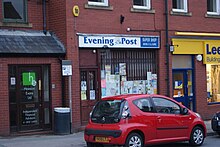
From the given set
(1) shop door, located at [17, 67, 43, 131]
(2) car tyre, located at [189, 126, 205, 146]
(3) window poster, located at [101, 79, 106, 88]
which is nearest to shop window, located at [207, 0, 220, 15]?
(3) window poster, located at [101, 79, 106, 88]

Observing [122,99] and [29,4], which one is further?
[29,4]

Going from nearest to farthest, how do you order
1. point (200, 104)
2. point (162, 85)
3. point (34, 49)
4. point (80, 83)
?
point (34, 49), point (80, 83), point (162, 85), point (200, 104)

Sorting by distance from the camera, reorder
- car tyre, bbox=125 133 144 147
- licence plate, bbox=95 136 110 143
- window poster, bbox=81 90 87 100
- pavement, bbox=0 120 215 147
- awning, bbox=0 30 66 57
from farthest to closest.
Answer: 1. window poster, bbox=81 90 87 100
2. awning, bbox=0 30 66 57
3. pavement, bbox=0 120 215 147
4. licence plate, bbox=95 136 110 143
5. car tyre, bbox=125 133 144 147

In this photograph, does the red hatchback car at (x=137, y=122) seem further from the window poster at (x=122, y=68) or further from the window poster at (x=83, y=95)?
the window poster at (x=122, y=68)

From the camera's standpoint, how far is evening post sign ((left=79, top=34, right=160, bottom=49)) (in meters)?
16.3

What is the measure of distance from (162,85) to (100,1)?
4.52 meters

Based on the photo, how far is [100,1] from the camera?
17.1 metres

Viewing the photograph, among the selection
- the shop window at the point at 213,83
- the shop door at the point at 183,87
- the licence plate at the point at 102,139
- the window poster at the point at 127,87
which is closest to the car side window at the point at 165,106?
the licence plate at the point at 102,139

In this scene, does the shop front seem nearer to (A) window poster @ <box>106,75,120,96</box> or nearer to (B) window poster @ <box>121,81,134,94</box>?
(A) window poster @ <box>106,75,120,96</box>

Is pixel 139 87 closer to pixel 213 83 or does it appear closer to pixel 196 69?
pixel 196 69

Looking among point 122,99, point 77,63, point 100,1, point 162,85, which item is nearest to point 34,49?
point 77,63

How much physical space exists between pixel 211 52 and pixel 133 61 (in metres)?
4.84

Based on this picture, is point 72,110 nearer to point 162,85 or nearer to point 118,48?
point 118,48

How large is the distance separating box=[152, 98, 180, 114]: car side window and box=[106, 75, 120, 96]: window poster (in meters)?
4.83
